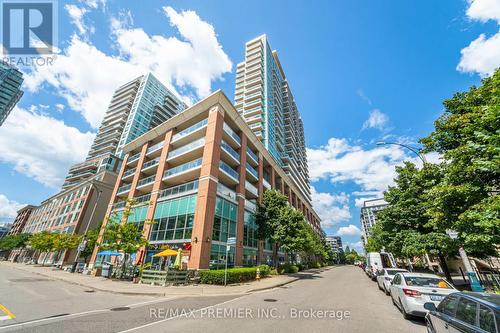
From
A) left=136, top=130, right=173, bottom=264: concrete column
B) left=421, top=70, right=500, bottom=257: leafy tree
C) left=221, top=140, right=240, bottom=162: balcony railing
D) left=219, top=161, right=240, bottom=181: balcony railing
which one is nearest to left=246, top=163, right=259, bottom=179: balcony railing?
left=221, top=140, right=240, bottom=162: balcony railing

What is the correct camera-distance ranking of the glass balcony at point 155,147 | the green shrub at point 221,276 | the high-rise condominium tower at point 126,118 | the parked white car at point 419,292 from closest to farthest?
1. the parked white car at point 419,292
2. the green shrub at point 221,276
3. the glass balcony at point 155,147
4. the high-rise condominium tower at point 126,118

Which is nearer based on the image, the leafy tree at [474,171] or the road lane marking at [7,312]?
the road lane marking at [7,312]

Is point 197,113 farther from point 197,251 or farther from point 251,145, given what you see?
point 197,251

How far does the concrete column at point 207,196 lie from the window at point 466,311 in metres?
17.4

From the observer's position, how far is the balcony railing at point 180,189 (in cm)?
2295

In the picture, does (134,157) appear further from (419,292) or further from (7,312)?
(419,292)

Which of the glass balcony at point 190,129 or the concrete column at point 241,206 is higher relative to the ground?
the glass balcony at point 190,129

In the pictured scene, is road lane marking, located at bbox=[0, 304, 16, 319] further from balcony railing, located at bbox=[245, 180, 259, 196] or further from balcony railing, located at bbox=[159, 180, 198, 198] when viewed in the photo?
balcony railing, located at bbox=[245, 180, 259, 196]

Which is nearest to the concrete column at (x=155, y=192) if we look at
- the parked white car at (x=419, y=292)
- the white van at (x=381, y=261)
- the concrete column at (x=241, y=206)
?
the concrete column at (x=241, y=206)

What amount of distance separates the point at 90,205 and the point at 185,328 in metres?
51.8

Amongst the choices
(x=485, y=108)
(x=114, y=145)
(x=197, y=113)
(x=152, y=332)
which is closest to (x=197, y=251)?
(x=152, y=332)

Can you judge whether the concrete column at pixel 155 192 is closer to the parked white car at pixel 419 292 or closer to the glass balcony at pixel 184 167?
the glass balcony at pixel 184 167

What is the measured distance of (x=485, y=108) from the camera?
7.94m

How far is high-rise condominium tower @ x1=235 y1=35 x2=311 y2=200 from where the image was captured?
51.7m
